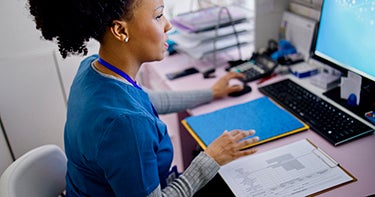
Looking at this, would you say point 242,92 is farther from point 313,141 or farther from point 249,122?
point 313,141

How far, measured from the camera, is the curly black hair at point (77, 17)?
0.80 m

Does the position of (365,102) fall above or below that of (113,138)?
below

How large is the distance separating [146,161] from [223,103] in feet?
2.11

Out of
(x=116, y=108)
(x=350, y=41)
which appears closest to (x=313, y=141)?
(x=350, y=41)

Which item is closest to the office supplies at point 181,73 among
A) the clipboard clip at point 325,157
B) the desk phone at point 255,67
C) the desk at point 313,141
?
the desk at point 313,141

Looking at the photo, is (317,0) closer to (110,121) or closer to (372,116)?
(372,116)

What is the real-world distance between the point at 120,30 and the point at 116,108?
20 cm

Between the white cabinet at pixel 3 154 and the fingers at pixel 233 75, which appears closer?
the fingers at pixel 233 75

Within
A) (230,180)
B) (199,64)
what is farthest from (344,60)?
(199,64)

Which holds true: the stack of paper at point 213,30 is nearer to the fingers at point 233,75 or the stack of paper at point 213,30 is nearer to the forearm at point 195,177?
the fingers at point 233,75

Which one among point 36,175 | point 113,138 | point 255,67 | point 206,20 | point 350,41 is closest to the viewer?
point 113,138

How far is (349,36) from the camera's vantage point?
1.21 meters

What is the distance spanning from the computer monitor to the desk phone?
0.81 ft

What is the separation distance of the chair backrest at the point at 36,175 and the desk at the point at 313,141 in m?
0.54
